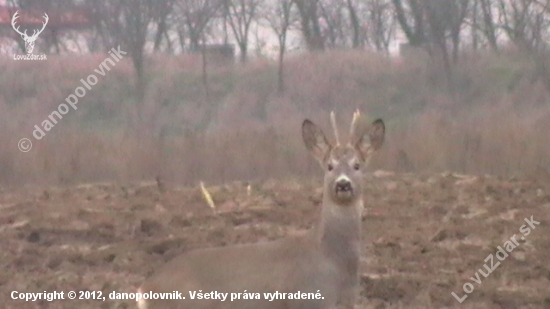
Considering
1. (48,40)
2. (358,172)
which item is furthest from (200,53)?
(358,172)

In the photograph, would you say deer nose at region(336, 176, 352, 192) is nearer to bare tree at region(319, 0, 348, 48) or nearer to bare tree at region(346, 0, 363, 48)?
bare tree at region(319, 0, 348, 48)

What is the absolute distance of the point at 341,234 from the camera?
5977mm

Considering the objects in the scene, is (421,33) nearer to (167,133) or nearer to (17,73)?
(167,133)

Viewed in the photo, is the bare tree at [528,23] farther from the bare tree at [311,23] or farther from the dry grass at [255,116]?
the bare tree at [311,23]

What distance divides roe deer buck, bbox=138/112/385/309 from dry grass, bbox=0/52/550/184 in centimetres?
1071

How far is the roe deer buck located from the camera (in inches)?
223

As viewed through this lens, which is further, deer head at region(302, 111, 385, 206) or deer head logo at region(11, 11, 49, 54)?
deer head logo at region(11, 11, 49, 54)

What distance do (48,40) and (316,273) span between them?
22.3 meters

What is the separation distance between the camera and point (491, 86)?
75.9 feet

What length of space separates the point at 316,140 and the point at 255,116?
55.0 ft
